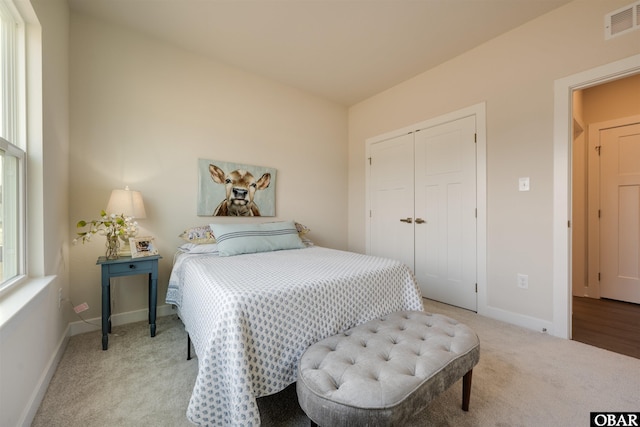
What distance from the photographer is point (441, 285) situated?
296cm

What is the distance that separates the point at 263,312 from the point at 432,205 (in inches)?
96.8

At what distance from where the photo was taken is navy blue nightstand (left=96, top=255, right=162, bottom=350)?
6.22 feet

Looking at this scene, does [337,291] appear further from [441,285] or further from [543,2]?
[543,2]

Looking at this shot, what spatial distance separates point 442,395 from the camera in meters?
1.44

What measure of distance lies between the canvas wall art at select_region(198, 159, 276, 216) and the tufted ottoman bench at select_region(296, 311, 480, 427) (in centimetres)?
204

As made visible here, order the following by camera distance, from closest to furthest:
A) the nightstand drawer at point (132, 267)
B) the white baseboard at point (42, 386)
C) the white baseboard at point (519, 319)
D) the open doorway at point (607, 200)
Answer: the white baseboard at point (42, 386) < the nightstand drawer at point (132, 267) < the white baseboard at point (519, 319) < the open doorway at point (607, 200)

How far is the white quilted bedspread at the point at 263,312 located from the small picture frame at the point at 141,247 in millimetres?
403

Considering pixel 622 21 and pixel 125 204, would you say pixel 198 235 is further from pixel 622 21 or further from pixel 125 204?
pixel 622 21

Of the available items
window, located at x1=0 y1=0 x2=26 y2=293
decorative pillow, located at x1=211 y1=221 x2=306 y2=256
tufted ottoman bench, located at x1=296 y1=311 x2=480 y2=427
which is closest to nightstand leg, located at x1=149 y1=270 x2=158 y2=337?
decorative pillow, located at x1=211 y1=221 x2=306 y2=256

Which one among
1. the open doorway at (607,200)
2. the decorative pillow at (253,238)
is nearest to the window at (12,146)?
the decorative pillow at (253,238)

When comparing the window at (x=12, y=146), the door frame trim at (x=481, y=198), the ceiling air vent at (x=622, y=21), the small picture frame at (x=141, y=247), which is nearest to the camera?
the window at (x=12, y=146)

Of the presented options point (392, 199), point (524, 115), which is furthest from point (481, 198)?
point (392, 199)

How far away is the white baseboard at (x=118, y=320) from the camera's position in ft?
7.07

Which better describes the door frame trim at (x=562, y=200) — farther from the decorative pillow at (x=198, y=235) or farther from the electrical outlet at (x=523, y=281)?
the decorative pillow at (x=198, y=235)
